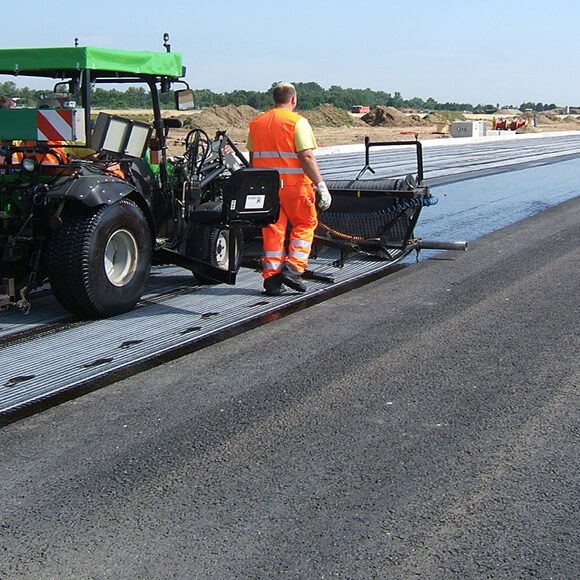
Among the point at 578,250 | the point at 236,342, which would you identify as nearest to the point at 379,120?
the point at 578,250

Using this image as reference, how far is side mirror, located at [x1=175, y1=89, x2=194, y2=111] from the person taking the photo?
23.2 feet

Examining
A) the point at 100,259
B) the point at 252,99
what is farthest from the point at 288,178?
the point at 252,99

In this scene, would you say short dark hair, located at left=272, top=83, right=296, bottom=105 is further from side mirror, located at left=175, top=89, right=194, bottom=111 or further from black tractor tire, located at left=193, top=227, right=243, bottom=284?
black tractor tire, located at left=193, top=227, right=243, bottom=284

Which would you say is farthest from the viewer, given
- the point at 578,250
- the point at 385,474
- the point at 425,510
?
the point at 578,250

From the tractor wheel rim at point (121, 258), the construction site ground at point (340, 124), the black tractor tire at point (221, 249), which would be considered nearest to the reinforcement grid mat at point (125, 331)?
the black tractor tire at point (221, 249)

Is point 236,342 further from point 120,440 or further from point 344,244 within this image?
point 344,244

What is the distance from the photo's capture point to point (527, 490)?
12.1ft

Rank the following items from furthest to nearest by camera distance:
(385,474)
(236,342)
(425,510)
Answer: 1. (236,342)
2. (385,474)
3. (425,510)

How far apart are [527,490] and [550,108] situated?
579ft

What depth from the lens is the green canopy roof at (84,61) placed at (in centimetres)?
645

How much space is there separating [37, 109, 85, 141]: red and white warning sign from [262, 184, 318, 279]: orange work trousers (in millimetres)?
1908

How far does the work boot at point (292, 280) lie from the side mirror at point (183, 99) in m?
1.61

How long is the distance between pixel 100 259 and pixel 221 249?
1908mm

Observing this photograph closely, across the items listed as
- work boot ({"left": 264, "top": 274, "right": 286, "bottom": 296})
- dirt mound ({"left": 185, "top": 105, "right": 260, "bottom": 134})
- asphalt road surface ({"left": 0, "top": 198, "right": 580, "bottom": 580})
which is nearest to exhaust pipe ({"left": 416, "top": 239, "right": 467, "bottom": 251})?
work boot ({"left": 264, "top": 274, "right": 286, "bottom": 296})
